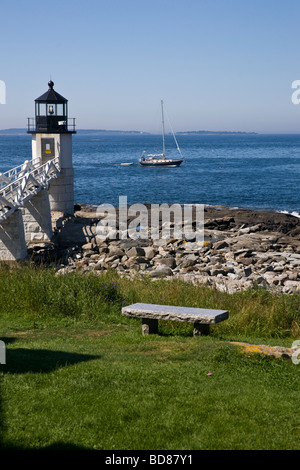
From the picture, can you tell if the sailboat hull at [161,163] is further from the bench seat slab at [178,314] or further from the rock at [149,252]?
the bench seat slab at [178,314]

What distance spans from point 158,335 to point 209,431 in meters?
3.86

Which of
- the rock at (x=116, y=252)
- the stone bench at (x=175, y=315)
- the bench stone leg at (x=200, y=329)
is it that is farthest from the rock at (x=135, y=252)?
the bench stone leg at (x=200, y=329)

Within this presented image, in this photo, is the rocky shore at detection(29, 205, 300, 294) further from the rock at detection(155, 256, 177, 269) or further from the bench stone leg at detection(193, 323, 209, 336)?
the bench stone leg at detection(193, 323, 209, 336)

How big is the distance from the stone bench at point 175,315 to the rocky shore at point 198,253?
5836 millimetres

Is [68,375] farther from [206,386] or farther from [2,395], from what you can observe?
[206,386]

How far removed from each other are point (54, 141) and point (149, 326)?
23395 millimetres

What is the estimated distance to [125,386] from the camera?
6375 millimetres

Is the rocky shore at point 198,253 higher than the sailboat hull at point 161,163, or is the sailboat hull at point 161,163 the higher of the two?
the sailboat hull at point 161,163

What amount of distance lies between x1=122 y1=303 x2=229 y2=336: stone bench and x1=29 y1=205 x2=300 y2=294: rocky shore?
19.1 ft

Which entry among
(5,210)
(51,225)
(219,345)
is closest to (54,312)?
(219,345)

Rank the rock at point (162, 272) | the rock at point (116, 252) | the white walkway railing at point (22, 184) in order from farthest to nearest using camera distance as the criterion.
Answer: the rock at point (116, 252) → the white walkway railing at point (22, 184) → the rock at point (162, 272)

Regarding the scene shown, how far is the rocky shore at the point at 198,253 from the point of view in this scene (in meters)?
19.3

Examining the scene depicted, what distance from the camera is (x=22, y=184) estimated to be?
74.2 feet

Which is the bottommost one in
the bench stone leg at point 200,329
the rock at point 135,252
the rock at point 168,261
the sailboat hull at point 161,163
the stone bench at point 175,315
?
the rock at point 168,261
